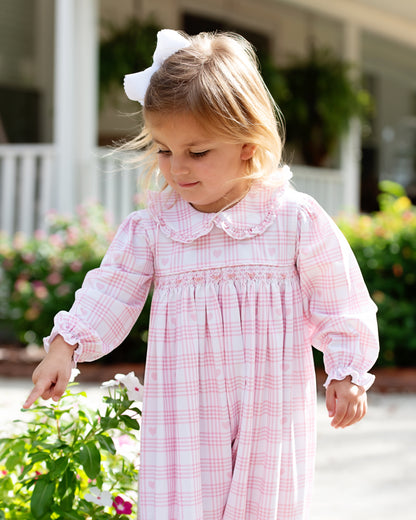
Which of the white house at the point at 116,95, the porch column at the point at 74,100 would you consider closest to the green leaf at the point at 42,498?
the white house at the point at 116,95

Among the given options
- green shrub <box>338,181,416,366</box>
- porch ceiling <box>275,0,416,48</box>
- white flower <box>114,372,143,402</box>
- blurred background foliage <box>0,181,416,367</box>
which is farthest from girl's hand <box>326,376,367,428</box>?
porch ceiling <box>275,0,416,48</box>

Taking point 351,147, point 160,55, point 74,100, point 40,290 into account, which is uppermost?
point 351,147

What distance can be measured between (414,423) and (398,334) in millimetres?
1084

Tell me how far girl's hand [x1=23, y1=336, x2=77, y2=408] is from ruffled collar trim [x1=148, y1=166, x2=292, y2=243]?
38 cm

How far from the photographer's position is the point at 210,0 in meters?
9.44

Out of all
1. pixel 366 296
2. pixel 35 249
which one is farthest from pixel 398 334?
pixel 366 296

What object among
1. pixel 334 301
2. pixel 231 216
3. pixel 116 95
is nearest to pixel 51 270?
pixel 116 95

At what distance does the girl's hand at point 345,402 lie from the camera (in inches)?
71.9

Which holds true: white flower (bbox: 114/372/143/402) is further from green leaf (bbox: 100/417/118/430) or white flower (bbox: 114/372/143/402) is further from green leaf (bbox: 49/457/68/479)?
green leaf (bbox: 49/457/68/479)

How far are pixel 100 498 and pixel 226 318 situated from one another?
1.94 ft

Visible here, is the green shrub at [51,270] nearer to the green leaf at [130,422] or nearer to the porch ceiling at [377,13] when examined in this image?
the green leaf at [130,422]

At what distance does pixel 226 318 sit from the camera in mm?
1901

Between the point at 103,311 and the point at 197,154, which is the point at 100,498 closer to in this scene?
the point at 103,311

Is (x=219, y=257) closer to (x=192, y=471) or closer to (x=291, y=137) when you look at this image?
(x=192, y=471)
